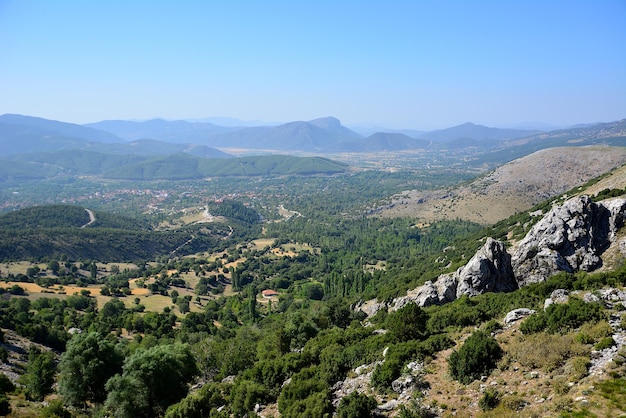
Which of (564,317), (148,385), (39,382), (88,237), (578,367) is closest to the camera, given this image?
(578,367)

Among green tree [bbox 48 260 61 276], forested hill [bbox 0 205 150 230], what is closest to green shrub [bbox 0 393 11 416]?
green tree [bbox 48 260 61 276]

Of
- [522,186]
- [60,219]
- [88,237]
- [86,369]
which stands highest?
[522,186]

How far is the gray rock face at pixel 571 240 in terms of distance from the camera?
3909 cm

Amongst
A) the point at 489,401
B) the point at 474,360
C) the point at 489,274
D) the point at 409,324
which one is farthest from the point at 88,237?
the point at 489,401

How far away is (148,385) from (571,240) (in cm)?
4336

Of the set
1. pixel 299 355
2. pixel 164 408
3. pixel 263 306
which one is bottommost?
pixel 263 306

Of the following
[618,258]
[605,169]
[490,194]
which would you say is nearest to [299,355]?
[618,258]

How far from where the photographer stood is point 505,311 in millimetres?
28531

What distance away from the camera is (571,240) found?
1587 inches

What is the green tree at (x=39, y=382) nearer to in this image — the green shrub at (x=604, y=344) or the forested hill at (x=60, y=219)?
the green shrub at (x=604, y=344)

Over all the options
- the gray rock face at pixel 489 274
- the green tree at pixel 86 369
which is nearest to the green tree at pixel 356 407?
the green tree at pixel 86 369

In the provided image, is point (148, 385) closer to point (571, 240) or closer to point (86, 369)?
point (86, 369)

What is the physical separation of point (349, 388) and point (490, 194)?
171535 mm

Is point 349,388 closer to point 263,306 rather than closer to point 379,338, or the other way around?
point 379,338
